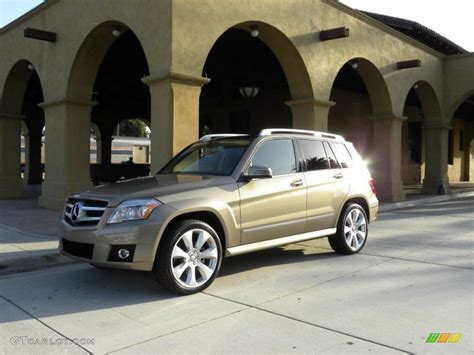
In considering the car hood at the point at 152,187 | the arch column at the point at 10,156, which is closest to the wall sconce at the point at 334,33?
the car hood at the point at 152,187

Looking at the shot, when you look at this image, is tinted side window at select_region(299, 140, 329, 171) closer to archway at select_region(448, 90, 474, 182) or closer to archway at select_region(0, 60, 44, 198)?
archway at select_region(0, 60, 44, 198)

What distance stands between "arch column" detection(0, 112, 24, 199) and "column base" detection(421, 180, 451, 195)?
15.1 metres

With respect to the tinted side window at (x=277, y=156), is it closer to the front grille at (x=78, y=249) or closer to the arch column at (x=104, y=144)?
the front grille at (x=78, y=249)

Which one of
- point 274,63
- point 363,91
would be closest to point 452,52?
point 363,91

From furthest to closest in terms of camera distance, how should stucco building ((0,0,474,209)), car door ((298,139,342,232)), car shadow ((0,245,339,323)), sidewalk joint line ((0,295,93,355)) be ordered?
stucco building ((0,0,474,209)) → car door ((298,139,342,232)) → car shadow ((0,245,339,323)) → sidewalk joint line ((0,295,93,355))

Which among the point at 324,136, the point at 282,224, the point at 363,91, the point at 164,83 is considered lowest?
the point at 282,224

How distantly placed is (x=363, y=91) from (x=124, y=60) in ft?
35.0

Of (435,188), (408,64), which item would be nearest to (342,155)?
(408,64)

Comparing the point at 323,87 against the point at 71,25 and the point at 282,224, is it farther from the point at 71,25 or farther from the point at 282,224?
the point at 282,224

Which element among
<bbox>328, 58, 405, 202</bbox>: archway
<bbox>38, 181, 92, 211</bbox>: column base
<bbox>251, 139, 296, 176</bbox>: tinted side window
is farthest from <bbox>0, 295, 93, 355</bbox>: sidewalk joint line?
<bbox>328, 58, 405, 202</bbox>: archway

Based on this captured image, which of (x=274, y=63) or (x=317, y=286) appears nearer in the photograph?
(x=317, y=286)

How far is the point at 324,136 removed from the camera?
7.29 m

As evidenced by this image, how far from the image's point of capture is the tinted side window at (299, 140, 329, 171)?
6.75 m

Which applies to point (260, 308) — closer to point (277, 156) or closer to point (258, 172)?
point (258, 172)
